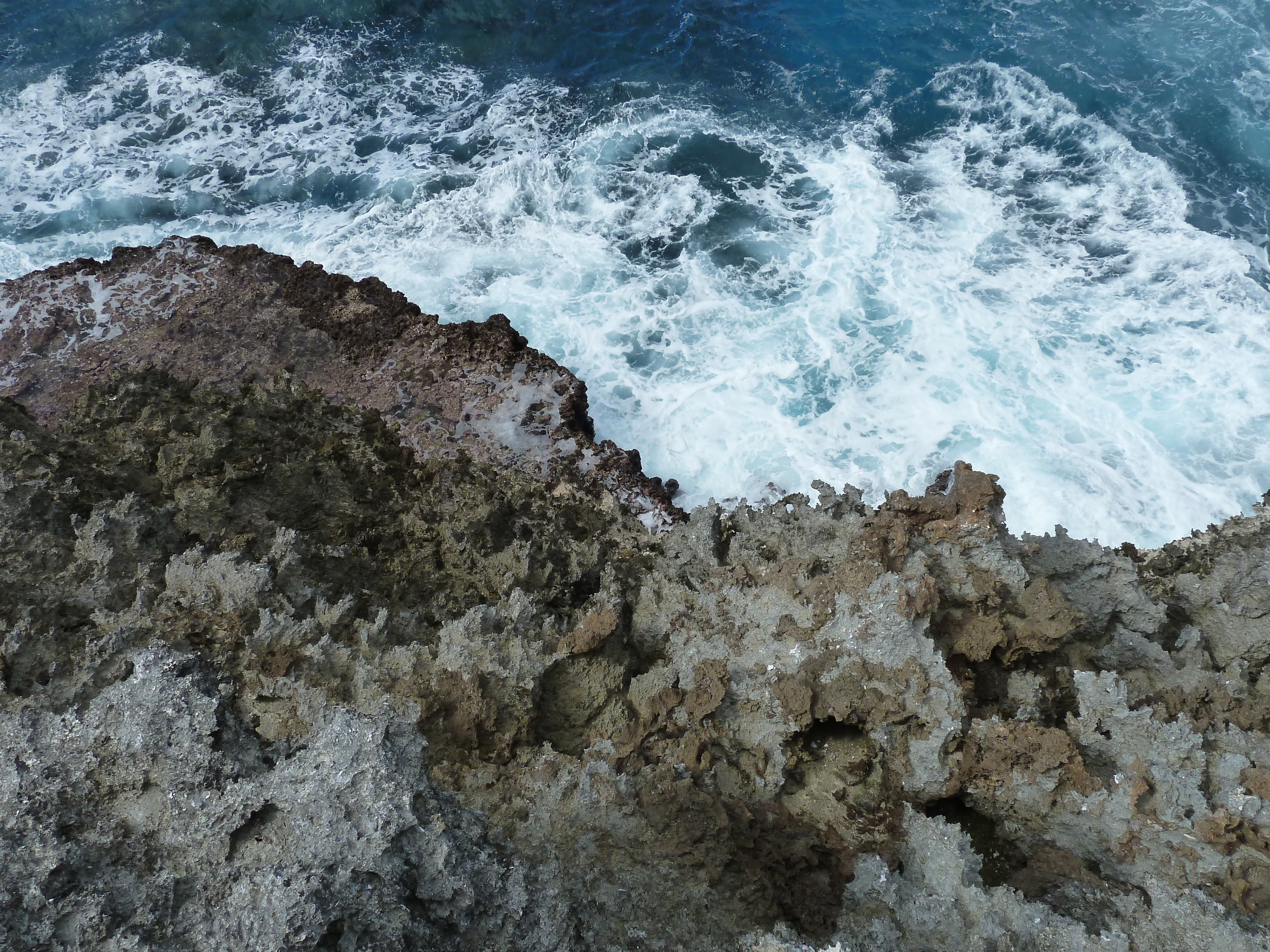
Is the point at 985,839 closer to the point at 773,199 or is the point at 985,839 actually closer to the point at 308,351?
the point at 308,351

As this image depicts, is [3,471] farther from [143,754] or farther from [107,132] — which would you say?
[107,132]

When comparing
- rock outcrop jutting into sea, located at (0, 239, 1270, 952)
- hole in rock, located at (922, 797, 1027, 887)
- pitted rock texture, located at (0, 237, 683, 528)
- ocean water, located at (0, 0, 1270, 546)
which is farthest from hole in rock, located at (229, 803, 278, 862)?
ocean water, located at (0, 0, 1270, 546)

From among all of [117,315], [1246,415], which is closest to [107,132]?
[117,315]

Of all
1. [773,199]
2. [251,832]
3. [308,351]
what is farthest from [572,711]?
[773,199]

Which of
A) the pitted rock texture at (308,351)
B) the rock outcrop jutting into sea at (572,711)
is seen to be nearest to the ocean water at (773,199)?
the pitted rock texture at (308,351)

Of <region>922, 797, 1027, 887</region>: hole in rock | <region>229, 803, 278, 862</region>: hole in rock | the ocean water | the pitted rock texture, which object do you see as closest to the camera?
<region>229, 803, 278, 862</region>: hole in rock

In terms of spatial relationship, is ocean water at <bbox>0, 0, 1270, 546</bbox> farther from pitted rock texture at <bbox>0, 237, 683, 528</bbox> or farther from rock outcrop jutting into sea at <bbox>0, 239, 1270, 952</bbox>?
rock outcrop jutting into sea at <bbox>0, 239, 1270, 952</bbox>
